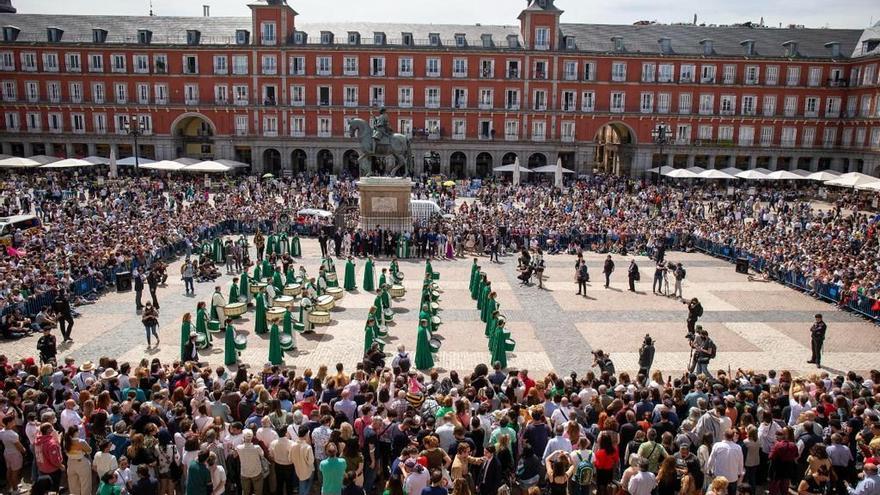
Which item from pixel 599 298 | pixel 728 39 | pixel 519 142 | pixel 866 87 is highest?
pixel 728 39

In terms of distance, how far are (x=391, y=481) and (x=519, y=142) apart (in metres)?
56.5

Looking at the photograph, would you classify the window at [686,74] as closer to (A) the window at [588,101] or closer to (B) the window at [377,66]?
(A) the window at [588,101]

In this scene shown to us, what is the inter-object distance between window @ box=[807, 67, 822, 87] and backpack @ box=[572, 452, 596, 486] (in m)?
Result: 63.8

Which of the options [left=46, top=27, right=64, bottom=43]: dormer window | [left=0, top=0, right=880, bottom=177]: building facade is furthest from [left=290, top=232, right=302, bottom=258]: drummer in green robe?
[left=46, top=27, right=64, bottom=43]: dormer window

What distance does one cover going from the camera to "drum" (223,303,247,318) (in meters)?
19.2

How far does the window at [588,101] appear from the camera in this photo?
62.3 meters

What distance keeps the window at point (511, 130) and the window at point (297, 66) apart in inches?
752

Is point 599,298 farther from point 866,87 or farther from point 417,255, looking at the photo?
point 866,87

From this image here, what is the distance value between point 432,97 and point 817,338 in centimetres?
4930

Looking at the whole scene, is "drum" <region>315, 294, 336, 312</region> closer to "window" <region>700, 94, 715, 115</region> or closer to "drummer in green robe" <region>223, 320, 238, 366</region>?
"drummer in green robe" <region>223, 320, 238, 366</region>

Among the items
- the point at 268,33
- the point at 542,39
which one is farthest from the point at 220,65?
the point at 542,39

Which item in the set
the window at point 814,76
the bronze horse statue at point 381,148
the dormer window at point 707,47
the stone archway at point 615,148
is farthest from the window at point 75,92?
the window at point 814,76

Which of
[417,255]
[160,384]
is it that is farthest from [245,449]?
[417,255]

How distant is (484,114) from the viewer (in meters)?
62.6
